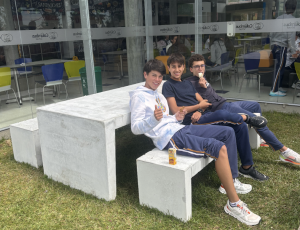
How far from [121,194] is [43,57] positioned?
127 inches

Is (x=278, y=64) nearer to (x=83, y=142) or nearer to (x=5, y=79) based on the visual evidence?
(x=83, y=142)

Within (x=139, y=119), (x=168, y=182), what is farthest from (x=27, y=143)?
(x=168, y=182)

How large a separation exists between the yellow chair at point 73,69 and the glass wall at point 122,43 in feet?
0.06

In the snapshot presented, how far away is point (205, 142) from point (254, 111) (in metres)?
1.49

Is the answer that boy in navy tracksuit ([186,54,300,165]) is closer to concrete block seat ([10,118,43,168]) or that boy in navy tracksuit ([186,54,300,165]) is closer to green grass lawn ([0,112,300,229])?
green grass lawn ([0,112,300,229])

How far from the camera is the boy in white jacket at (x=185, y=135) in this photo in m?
2.52

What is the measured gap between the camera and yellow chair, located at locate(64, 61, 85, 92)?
5.79 metres

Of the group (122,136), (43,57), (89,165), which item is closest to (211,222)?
(89,165)

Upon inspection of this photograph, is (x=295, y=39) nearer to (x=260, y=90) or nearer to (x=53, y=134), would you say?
(x=260, y=90)

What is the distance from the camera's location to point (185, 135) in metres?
2.76

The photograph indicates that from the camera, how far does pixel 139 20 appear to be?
22.2 ft

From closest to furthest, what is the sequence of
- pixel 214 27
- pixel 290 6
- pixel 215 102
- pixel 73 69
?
1. pixel 215 102
2. pixel 290 6
3. pixel 73 69
4. pixel 214 27

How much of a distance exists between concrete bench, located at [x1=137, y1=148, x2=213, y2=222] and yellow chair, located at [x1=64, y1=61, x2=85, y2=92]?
363 centimetres

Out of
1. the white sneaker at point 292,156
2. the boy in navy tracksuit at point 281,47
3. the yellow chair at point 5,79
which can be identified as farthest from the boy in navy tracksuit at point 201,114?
the boy in navy tracksuit at point 281,47
